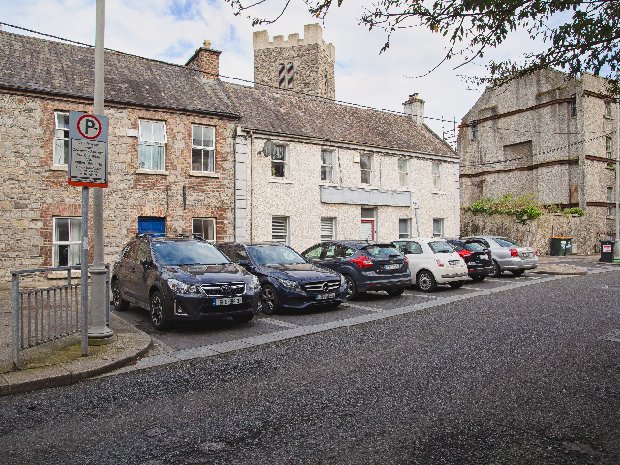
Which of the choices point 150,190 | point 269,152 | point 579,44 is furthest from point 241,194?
point 579,44

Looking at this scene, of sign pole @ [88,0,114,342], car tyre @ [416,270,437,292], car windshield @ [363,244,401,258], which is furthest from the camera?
car tyre @ [416,270,437,292]

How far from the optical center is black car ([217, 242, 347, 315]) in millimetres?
10875

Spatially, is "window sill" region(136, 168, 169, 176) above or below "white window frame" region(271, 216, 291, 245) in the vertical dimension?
above

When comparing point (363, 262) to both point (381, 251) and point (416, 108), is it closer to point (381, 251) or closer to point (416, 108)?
point (381, 251)

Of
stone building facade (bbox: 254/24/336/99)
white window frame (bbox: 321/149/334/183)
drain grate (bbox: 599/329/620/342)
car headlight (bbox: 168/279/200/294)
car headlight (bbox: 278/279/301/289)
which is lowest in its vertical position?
drain grate (bbox: 599/329/620/342)

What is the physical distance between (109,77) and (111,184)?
417cm

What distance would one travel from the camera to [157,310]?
9336 mm

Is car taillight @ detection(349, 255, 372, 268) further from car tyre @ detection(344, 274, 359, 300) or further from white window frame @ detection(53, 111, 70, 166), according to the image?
white window frame @ detection(53, 111, 70, 166)

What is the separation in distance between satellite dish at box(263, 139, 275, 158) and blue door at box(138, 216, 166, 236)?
5071 mm

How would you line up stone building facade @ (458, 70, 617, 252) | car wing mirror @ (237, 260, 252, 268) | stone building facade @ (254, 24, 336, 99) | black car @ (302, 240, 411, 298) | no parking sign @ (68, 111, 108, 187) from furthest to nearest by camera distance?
stone building facade @ (254, 24, 336, 99), stone building facade @ (458, 70, 617, 252), black car @ (302, 240, 411, 298), car wing mirror @ (237, 260, 252, 268), no parking sign @ (68, 111, 108, 187)

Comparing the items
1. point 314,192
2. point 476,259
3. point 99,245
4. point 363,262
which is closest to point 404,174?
point 314,192

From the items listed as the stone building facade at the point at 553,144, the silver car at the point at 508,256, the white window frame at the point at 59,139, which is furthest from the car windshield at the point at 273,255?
the stone building facade at the point at 553,144

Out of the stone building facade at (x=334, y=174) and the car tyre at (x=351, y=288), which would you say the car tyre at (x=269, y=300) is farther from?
the stone building facade at (x=334, y=174)

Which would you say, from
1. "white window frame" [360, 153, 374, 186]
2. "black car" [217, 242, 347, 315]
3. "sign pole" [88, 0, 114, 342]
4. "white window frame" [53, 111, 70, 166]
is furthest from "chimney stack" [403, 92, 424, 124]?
"sign pole" [88, 0, 114, 342]
